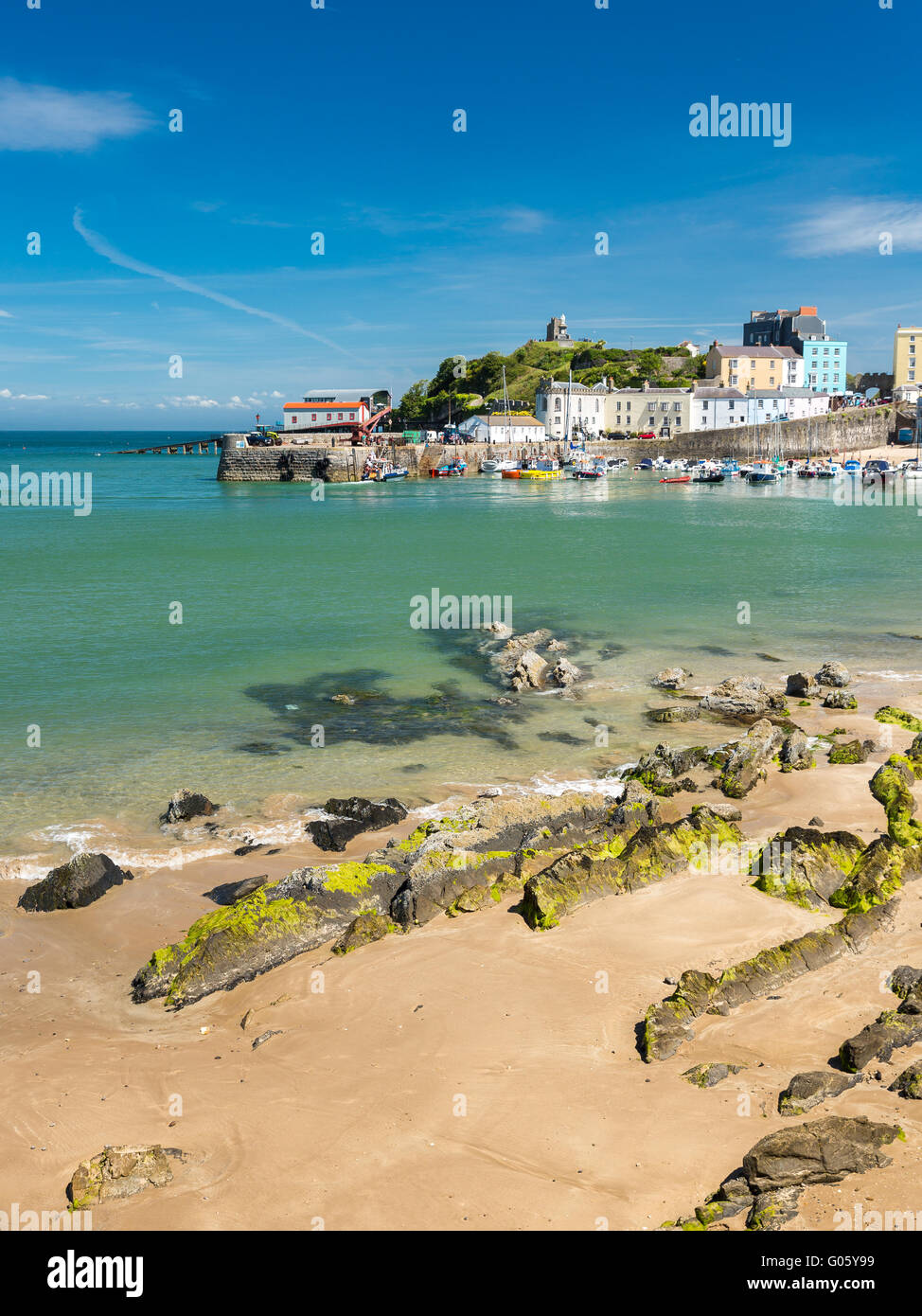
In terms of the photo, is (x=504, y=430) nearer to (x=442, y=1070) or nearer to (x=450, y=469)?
(x=450, y=469)

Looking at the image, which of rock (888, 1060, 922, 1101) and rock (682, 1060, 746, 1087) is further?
rock (682, 1060, 746, 1087)

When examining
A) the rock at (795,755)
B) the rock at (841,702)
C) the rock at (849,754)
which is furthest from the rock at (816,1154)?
the rock at (841,702)

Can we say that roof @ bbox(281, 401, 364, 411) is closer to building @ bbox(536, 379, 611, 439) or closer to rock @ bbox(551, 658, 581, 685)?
building @ bbox(536, 379, 611, 439)

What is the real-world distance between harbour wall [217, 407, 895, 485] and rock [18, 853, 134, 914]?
9179cm

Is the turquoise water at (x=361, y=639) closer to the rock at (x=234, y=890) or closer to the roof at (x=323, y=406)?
the rock at (x=234, y=890)

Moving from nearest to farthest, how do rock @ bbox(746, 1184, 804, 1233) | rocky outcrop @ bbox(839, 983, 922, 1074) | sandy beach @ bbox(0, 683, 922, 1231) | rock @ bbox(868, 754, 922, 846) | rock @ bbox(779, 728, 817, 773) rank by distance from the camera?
1. rock @ bbox(746, 1184, 804, 1233)
2. sandy beach @ bbox(0, 683, 922, 1231)
3. rocky outcrop @ bbox(839, 983, 922, 1074)
4. rock @ bbox(868, 754, 922, 846)
5. rock @ bbox(779, 728, 817, 773)

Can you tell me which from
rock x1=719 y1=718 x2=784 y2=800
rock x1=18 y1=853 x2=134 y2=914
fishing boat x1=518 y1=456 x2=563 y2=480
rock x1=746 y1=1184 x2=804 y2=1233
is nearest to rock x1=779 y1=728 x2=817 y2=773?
rock x1=719 y1=718 x2=784 y2=800

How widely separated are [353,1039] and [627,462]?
112208 mm

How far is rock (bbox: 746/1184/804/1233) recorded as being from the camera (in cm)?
544

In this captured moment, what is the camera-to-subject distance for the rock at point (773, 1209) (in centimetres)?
544

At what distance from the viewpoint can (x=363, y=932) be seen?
9.80 metres

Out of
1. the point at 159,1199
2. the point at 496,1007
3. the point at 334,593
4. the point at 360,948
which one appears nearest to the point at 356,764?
the point at 360,948

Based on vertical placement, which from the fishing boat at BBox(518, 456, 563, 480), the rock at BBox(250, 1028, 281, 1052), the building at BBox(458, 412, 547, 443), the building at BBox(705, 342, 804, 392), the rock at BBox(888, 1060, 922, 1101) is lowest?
the rock at BBox(250, 1028, 281, 1052)
